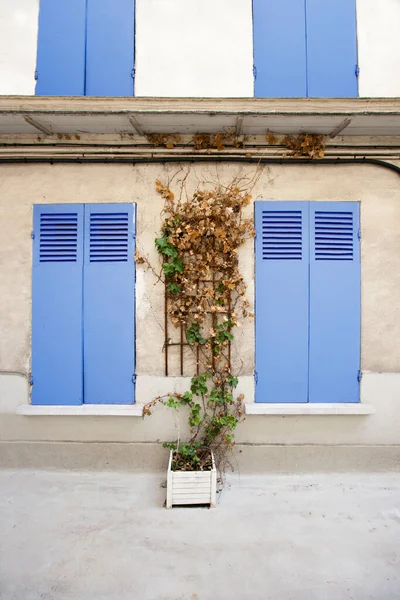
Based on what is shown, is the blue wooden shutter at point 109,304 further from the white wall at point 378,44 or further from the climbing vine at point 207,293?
the white wall at point 378,44

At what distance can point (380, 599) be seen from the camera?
7.58 feet

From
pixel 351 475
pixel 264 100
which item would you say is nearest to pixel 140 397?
pixel 351 475

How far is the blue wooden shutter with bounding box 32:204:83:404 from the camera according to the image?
12.3 ft

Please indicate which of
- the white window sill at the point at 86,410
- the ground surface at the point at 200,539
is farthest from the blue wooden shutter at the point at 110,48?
the ground surface at the point at 200,539

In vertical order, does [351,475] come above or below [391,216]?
below

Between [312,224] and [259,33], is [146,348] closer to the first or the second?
[312,224]

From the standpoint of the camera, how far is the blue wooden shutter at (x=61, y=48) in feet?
12.6

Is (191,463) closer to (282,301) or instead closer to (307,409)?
(307,409)

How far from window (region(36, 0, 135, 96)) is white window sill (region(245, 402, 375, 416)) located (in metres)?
3.65

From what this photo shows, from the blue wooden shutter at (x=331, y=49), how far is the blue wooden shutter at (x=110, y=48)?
1.98 metres

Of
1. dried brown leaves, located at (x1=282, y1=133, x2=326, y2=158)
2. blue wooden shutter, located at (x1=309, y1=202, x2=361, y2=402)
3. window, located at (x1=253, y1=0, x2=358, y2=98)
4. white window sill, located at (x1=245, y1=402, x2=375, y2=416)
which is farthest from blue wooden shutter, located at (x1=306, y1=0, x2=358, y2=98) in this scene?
white window sill, located at (x1=245, y1=402, x2=375, y2=416)

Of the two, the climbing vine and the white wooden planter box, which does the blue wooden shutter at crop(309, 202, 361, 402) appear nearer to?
the climbing vine

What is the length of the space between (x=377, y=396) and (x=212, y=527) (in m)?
2.17

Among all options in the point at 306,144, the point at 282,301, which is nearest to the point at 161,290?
the point at 282,301
